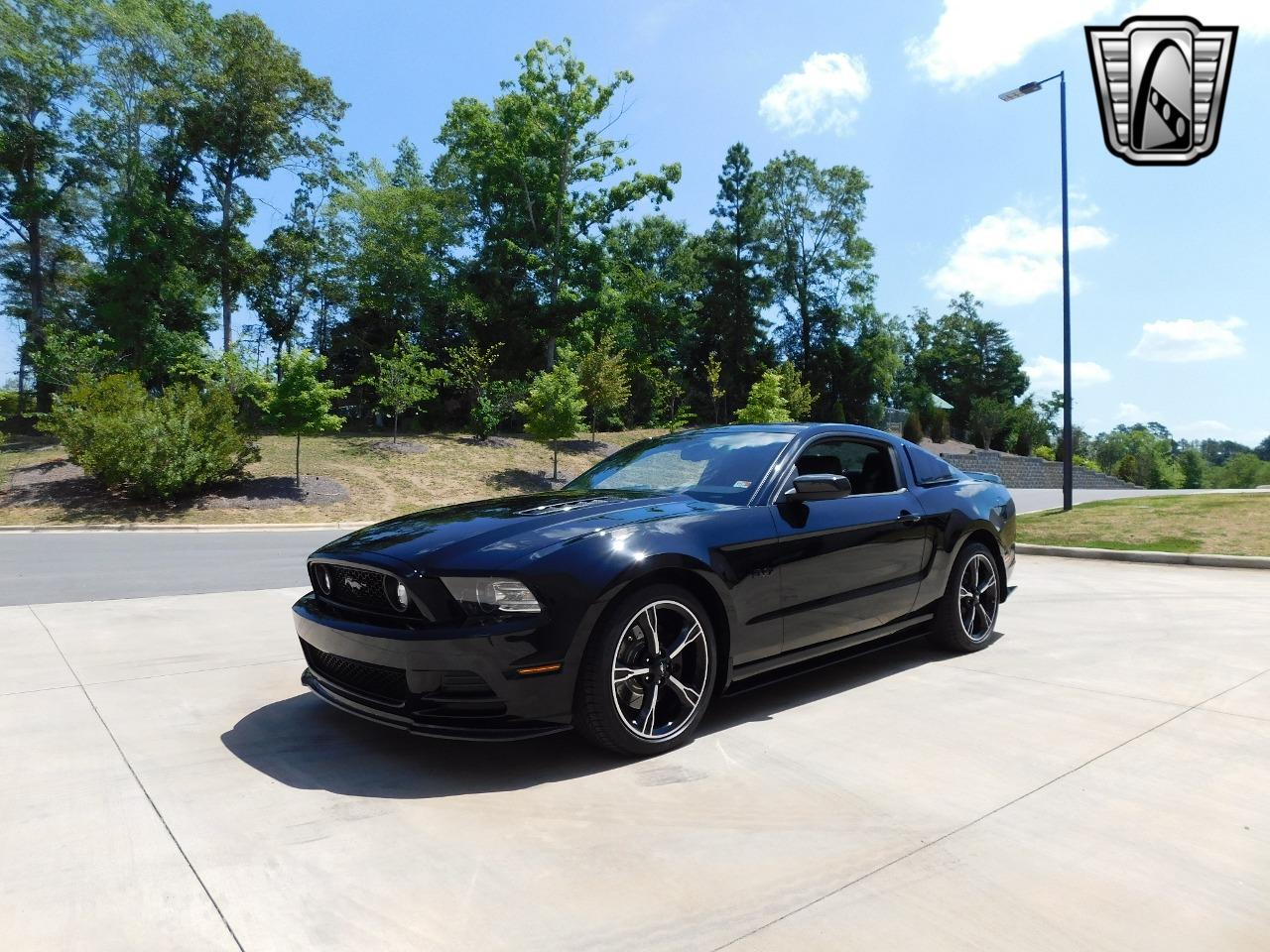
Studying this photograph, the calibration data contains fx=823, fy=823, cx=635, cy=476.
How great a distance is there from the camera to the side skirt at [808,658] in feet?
13.1

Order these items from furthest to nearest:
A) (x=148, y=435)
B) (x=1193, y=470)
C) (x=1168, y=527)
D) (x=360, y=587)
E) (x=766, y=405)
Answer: (x=1193, y=470), (x=766, y=405), (x=148, y=435), (x=1168, y=527), (x=360, y=587)

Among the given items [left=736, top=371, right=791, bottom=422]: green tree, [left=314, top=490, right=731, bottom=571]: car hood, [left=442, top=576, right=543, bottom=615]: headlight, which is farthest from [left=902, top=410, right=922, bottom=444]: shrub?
[left=442, top=576, right=543, bottom=615]: headlight

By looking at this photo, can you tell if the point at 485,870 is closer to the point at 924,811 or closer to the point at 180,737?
the point at 924,811

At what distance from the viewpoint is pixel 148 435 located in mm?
17844

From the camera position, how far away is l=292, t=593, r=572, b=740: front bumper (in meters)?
3.19

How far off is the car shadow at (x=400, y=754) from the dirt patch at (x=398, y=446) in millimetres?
21570

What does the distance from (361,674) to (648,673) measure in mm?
1241

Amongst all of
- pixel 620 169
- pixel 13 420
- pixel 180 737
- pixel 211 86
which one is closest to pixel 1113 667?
pixel 180 737

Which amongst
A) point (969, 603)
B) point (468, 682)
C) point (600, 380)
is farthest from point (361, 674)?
point (600, 380)

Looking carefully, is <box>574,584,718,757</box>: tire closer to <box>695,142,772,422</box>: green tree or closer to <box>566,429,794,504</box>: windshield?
<box>566,429,794,504</box>: windshield

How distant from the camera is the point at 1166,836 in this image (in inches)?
110

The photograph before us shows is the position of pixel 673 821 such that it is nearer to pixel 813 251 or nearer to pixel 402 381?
pixel 402 381

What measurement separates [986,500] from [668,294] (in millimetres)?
47955

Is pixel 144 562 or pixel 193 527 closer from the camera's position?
pixel 144 562
